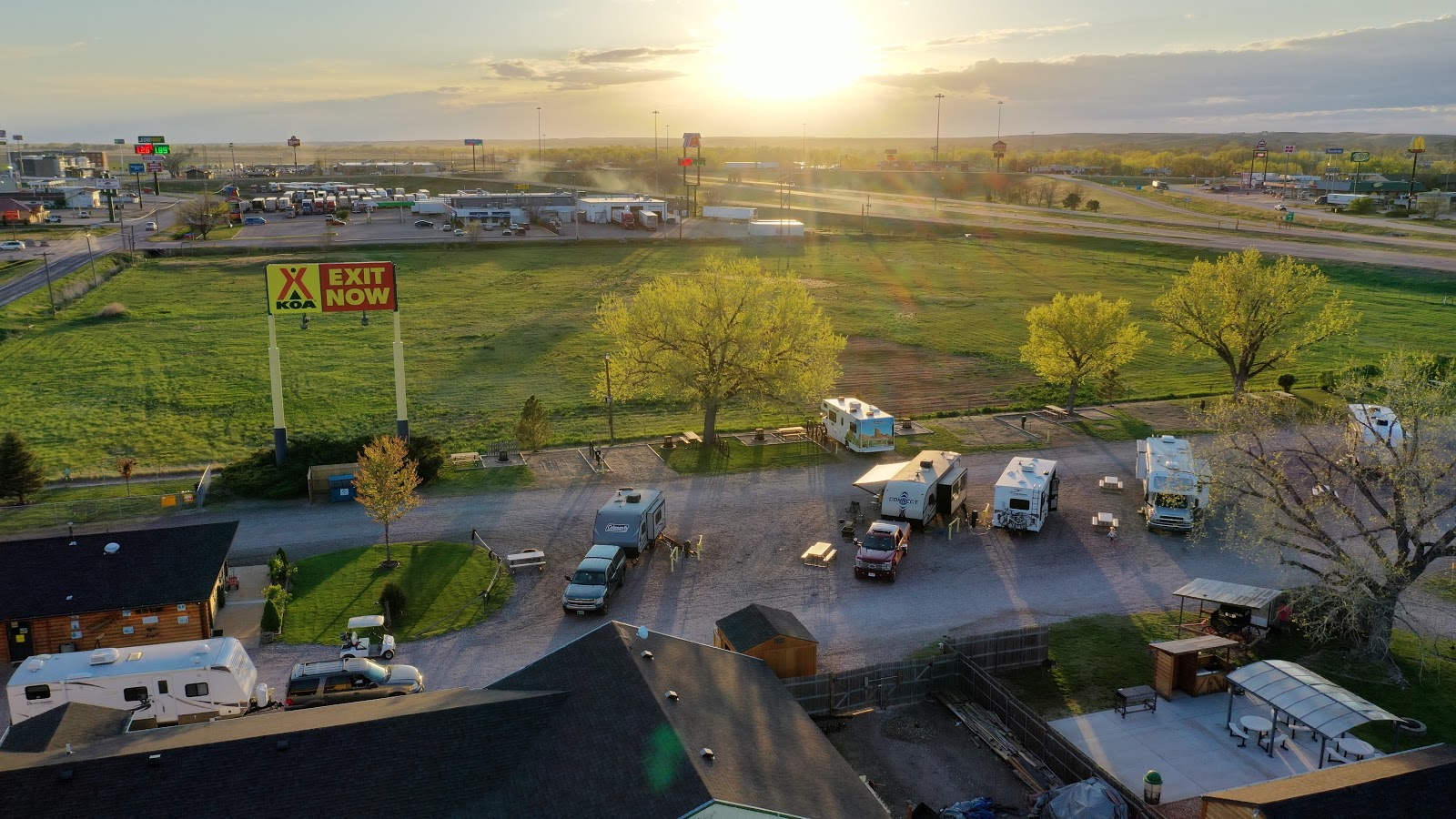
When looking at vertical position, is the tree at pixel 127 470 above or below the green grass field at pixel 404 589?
above

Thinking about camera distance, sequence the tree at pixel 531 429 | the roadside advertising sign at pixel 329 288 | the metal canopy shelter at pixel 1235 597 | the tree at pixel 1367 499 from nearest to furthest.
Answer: the tree at pixel 1367 499 → the metal canopy shelter at pixel 1235 597 → the roadside advertising sign at pixel 329 288 → the tree at pixel 531 429

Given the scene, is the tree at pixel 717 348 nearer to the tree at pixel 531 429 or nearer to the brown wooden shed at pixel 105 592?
the tree at pixel 531 429

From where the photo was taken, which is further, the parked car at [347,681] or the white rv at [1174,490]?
the white rv at [1174,490]

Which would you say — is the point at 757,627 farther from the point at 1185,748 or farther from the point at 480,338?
the point at 480,338

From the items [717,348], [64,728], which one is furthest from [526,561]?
[717,348]

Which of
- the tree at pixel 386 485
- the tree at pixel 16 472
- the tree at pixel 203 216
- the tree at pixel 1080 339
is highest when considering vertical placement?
the tree at pixel 203 216

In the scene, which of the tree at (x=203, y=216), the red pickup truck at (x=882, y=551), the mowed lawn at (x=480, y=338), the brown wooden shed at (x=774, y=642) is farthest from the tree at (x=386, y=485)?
the tree at (x=203, y=216)

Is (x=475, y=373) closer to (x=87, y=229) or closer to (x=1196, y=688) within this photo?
(x=1196, y=688)
